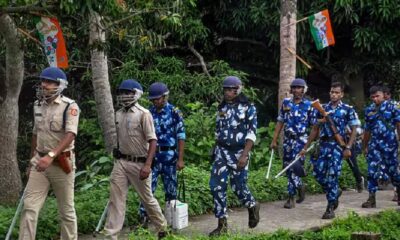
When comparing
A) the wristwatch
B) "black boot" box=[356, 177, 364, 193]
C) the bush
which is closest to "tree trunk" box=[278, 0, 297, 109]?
the bush

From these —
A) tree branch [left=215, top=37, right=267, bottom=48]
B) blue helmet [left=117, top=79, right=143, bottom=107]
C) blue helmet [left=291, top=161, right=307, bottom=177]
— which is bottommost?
blue helmet [left=291, top=161, right=307, bottom=177]

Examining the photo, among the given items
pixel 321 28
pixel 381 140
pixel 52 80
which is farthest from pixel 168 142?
pixel 321 28

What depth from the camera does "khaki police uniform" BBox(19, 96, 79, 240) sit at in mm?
6105

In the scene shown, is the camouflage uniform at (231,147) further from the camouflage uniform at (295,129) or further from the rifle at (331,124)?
the camouflage uniform at (295,129)

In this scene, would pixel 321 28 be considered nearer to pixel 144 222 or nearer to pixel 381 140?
pixel 381 140

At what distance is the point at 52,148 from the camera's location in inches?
243

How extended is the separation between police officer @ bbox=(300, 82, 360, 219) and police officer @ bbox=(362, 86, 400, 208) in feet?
3.61

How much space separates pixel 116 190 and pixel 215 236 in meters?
1.28

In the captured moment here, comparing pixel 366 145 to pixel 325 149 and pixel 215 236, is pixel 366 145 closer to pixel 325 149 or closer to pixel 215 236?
pixel 325 149

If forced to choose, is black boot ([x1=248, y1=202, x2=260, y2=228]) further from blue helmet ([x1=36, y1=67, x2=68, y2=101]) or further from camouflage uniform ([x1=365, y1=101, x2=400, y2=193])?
blue helmet ([x1=36, y1=67, x2=68, y2=101])

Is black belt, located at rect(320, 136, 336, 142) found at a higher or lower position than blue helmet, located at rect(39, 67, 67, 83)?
lower

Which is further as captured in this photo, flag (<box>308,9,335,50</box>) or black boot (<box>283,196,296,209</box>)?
flag (<box>308,9,335,50</box>)

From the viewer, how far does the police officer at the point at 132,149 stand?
22.2 ft

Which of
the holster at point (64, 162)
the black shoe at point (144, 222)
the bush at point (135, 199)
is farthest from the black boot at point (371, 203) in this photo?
the holster at point (64, 162)
